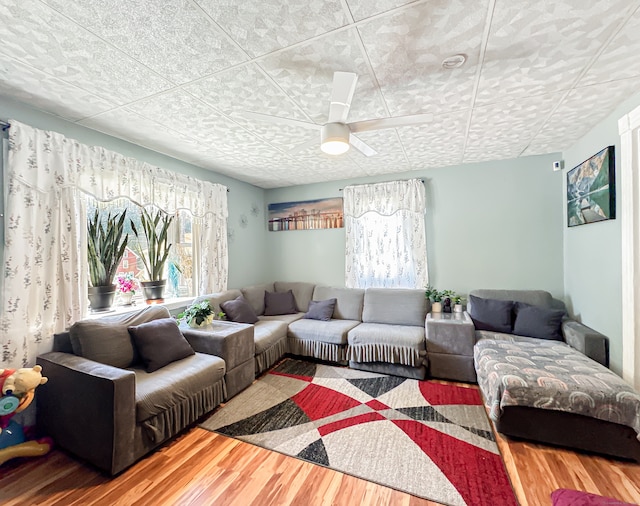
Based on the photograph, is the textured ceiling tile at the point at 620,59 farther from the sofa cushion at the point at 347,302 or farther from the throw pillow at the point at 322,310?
the throw pillow at the point at 322,310

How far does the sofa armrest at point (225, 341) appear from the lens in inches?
102

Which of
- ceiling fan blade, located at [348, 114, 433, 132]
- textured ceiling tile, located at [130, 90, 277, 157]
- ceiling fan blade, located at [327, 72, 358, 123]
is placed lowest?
ceiling fan blade, located at [348, 114, 433, 132]

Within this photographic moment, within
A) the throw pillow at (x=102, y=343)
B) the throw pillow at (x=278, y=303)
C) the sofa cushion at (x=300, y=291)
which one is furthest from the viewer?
the sofa cushion at (x=300, y=291)

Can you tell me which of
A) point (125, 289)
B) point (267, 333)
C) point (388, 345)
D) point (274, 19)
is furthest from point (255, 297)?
point (274, 19)

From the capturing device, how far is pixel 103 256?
8.75 feet

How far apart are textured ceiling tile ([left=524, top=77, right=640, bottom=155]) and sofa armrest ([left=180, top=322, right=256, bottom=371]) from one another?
340cm

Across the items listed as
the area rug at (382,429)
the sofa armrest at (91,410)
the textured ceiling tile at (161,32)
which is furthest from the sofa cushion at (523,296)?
the sofa armrest at (91,410)

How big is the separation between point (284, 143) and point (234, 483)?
2.81 m

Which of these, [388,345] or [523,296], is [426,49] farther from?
[523,296]

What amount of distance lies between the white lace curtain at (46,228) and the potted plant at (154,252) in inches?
17.0

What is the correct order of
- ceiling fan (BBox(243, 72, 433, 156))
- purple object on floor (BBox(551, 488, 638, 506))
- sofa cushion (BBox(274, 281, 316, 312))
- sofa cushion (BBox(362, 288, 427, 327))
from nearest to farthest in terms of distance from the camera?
purple object on floor (BBox(551, 488, 638, 506)) < ceiling fan (BBox(243, 72, 433, 156)) < sofa cushion (BBox(362, 288, 427, 327)) < sofa cushion (BBox(274, 281, 316, 312))

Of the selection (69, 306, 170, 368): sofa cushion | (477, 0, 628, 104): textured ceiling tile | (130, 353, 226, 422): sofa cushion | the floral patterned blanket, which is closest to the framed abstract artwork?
(477, 0, 628, 104): textured ceiling tile

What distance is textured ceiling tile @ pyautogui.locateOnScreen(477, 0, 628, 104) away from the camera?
1297mm

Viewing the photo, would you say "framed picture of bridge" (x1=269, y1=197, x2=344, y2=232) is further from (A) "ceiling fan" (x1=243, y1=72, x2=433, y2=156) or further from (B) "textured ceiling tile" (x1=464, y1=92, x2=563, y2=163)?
(A) "ceiling fan" (x1=243, y1=72, x2=433, y2=156)
